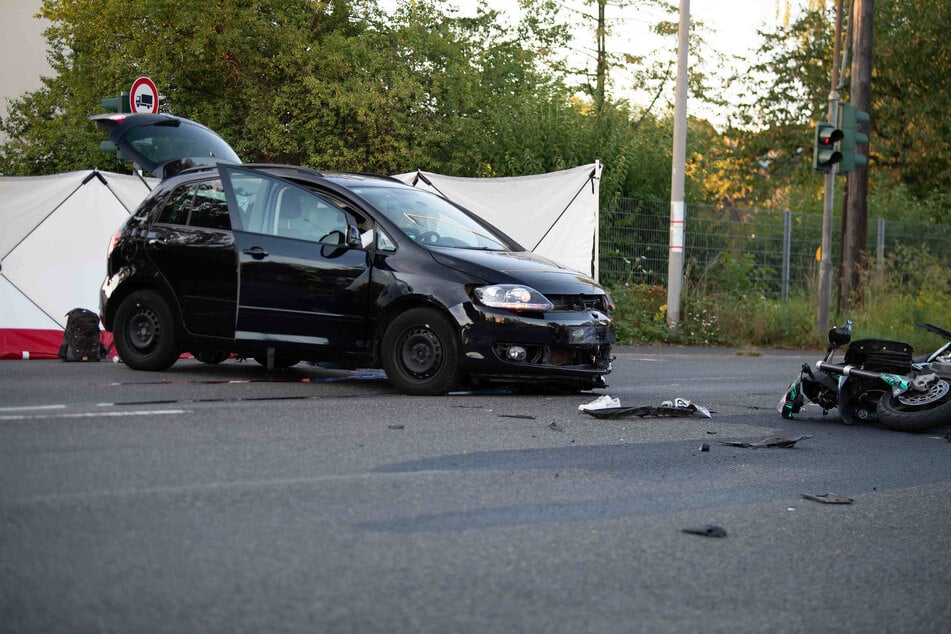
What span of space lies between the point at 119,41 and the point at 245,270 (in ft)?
65.2

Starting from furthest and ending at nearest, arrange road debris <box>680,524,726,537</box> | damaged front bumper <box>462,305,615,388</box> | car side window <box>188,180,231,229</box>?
car side window <box>188,180,231,229</box>
damaged front bumper <box>462,305,615,388</box>
road debris <box>680,524,726,537</box>

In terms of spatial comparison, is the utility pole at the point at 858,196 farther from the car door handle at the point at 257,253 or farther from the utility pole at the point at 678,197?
the car door handle at the point at 257,253

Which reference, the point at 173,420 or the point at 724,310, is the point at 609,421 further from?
the point at 724,310

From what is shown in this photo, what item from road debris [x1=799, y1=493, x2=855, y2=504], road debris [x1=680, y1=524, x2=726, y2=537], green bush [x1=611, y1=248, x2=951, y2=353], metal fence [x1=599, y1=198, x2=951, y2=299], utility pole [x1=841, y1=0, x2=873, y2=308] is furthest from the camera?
utility pole [x1=841, y1=0, x2=873, y2=308]

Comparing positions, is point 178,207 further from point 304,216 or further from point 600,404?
point 600,404

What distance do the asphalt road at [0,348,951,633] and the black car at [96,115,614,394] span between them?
0.60m

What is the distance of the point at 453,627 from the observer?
12.6 feet

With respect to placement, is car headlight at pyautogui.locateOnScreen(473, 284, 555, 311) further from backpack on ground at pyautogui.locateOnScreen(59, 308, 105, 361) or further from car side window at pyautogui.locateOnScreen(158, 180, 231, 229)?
backpack on ground at pyautogui.locateOnScreen(59, 308, 105, 361)

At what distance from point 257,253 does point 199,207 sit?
35.6 inches

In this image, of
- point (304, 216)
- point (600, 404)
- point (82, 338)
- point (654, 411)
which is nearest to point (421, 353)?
point (600, 404)

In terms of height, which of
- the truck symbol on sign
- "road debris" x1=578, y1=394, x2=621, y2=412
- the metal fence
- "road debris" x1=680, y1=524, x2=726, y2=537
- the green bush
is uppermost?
the truck symbol on sign

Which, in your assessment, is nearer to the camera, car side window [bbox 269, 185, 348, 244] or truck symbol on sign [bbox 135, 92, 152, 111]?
car side window [bbox 269, 185, 348, 244]

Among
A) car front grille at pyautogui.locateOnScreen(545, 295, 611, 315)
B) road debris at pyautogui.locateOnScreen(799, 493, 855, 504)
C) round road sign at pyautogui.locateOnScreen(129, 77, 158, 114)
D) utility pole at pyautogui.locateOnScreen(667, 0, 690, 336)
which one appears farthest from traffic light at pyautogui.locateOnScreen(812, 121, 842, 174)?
road debris at pyautogui.locateOnScreen(799, 493, 855, 504)

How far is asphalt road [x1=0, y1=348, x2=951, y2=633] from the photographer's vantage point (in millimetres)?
4023
